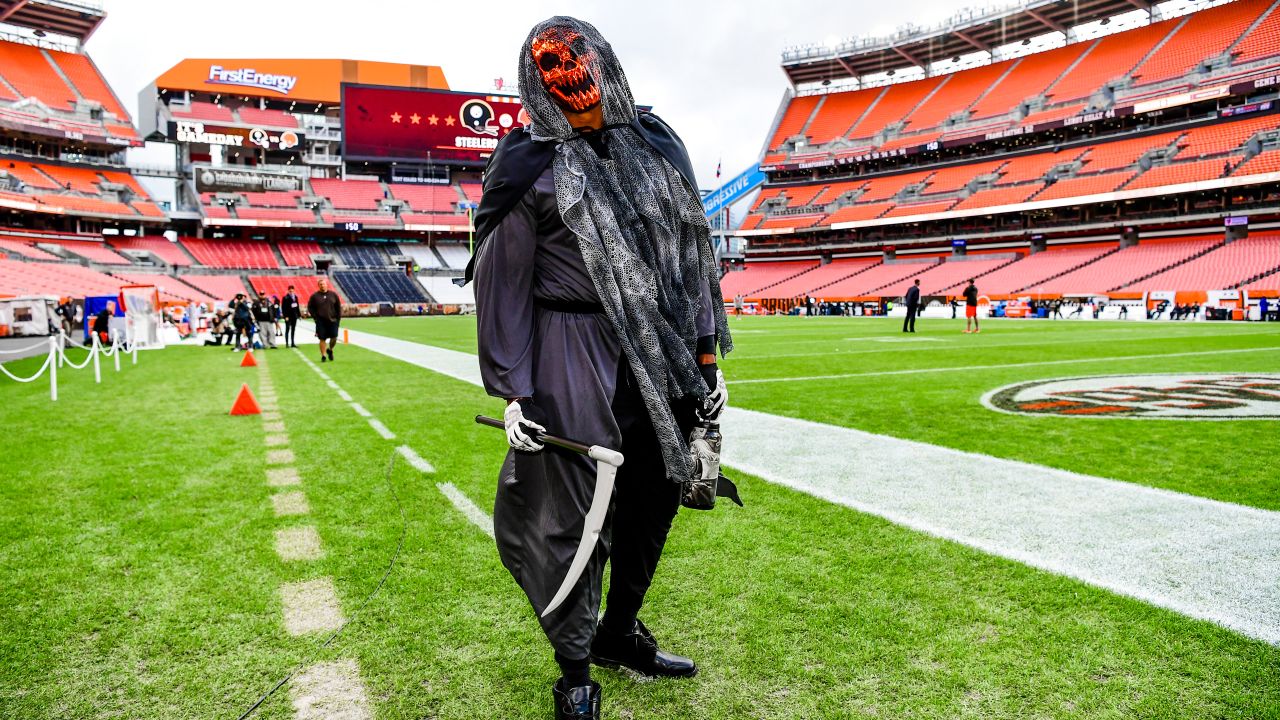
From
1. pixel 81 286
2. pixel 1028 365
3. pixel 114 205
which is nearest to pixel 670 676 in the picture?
pixel 1028 365

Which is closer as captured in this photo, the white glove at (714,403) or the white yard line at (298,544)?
the white glove at (714,403)

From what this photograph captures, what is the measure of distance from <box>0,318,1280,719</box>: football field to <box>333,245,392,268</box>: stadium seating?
209 ft

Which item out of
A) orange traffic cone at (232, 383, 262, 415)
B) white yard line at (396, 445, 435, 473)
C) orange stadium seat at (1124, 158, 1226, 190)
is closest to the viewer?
white yard line at (396, 445, 435, 473)

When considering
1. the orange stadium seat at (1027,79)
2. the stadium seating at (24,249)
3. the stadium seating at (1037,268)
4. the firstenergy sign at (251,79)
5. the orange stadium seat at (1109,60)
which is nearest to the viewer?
the stadium seating at (1037,268)

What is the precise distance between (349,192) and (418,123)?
9.34 metres

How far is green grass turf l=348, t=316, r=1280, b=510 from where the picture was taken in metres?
4.94

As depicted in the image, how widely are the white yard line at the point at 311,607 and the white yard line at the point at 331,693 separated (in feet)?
1.11

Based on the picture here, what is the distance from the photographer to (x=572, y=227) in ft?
7.06

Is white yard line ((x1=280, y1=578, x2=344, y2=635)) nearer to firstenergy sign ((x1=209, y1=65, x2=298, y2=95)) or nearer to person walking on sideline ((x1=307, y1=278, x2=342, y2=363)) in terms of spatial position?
person walking on sideline ((x1=307, y1=278, x2=342, y2=363))

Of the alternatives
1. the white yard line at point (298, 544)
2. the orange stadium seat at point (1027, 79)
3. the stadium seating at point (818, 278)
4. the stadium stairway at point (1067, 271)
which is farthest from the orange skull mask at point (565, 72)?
the orange stadium seat at point (1027, 79)

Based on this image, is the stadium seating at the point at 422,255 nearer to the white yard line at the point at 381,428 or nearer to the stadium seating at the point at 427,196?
the stadium seating at the point at 427,196

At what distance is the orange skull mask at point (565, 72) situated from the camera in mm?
2238

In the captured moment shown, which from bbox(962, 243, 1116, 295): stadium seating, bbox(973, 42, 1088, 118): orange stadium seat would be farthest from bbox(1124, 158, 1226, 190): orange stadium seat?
bbox(973, 42, 1088, 118): orange stadium seat

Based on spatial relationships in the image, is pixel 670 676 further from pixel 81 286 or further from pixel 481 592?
pixel 81 286
